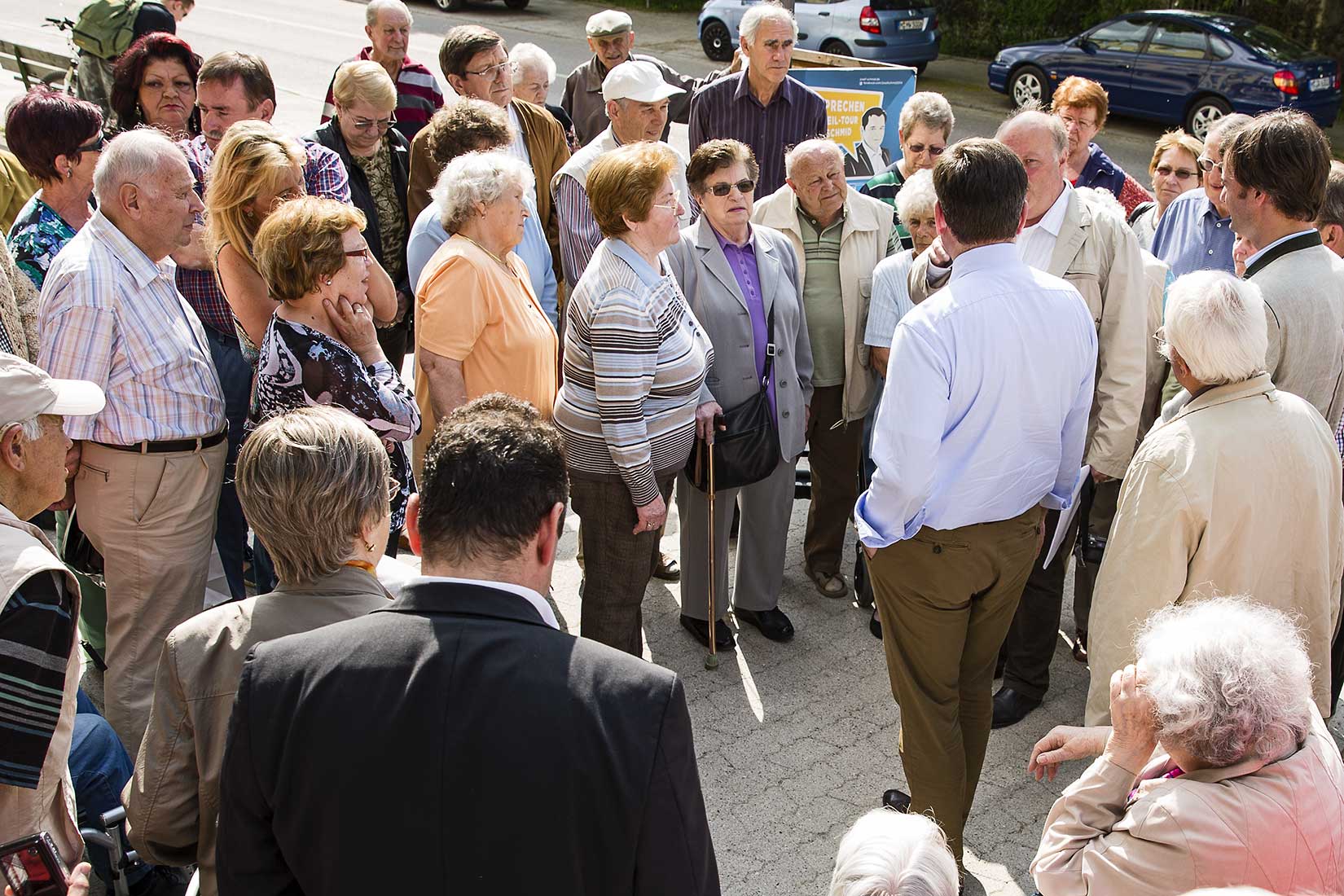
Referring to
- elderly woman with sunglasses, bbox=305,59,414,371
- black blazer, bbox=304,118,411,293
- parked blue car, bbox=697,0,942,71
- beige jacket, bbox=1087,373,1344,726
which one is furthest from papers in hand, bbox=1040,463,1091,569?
parked blue car, bbox=697,0,942,71

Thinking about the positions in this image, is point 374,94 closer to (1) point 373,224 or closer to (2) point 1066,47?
(1) point 373,224

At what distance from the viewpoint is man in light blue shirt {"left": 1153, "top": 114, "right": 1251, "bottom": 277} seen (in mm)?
4555

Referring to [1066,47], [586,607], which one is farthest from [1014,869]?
[1066,47]

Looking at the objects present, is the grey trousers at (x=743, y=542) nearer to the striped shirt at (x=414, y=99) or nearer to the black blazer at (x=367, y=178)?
the black blazer at (x=367, y=178)

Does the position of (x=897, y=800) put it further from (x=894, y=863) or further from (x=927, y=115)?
(x=927, y=115)

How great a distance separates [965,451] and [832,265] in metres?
1.79

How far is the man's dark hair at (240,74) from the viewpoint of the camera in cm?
489

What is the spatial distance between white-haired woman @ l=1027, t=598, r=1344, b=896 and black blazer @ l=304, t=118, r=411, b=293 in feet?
13.0

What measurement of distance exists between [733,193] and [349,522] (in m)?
2.37

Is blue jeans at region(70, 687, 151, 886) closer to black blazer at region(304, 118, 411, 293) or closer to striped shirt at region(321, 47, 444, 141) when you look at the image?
black blazer at region(304, 118, 411, 293)

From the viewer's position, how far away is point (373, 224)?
540 cm

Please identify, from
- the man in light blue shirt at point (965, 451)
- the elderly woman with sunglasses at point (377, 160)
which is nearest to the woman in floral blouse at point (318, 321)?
the man in light blue shirt at point (965, 451)

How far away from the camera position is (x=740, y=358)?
14.0 feet

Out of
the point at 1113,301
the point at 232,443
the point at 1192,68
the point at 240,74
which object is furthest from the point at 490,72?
the point at 1192,68
